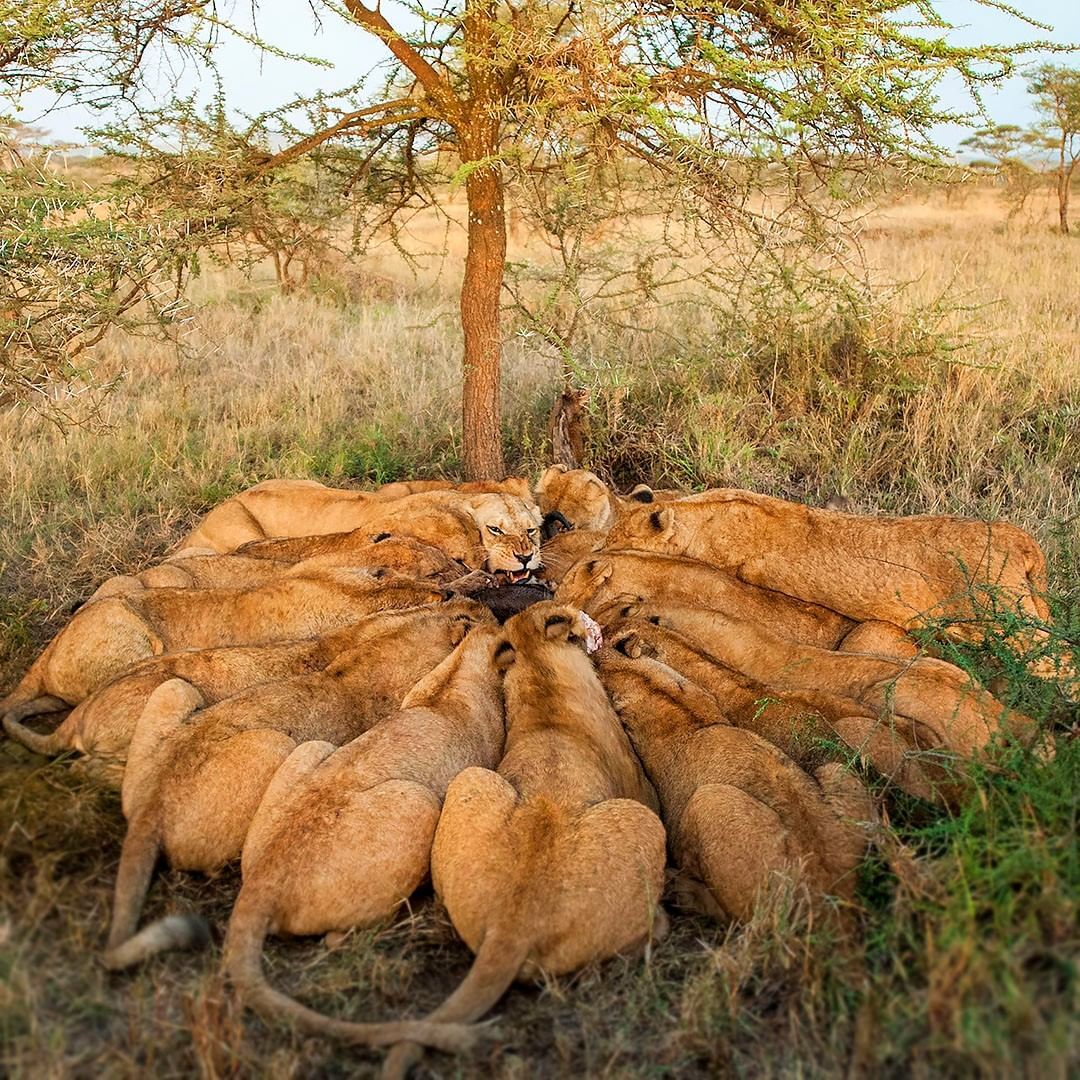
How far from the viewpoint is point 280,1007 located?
11.3 feet

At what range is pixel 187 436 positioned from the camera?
31.8 feet

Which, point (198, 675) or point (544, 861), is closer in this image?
point (544, 861)

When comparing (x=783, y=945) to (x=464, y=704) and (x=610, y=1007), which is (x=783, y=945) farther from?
(x=464, y=704)

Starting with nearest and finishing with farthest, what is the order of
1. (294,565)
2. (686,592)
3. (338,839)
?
(338,839) → (686,592) → (294,565)

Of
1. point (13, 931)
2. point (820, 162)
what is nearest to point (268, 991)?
point (13, 931)

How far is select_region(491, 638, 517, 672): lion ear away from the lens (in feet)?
18.4

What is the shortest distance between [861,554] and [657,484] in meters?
3.03

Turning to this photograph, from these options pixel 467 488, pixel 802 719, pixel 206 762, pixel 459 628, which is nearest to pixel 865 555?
pixel 802 719

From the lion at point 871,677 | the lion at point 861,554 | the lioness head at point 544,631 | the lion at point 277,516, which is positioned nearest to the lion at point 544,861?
the lioness head at point 544,631

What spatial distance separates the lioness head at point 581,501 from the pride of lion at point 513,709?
0.56ft

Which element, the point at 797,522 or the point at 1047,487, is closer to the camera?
the point at 797,522

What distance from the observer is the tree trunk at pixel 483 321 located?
7957mm

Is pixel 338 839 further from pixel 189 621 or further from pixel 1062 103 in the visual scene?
pixel 1062 103

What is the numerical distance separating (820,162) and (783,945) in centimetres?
578
